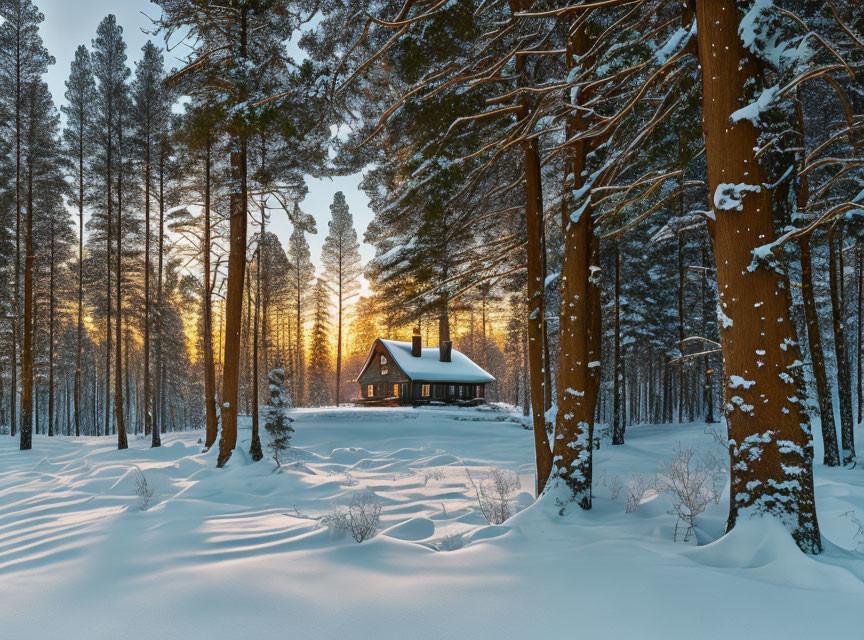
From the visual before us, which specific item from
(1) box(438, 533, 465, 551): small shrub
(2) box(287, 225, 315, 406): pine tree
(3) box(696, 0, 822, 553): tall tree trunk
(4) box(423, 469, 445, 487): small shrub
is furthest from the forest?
(2) box(287, 225, 315, 406): pine tree

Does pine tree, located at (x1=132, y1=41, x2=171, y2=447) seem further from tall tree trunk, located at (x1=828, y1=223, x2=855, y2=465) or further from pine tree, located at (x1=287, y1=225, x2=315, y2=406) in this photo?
tall tree trunk, located at (x1=828, y1=223, x2=855, y2=465)

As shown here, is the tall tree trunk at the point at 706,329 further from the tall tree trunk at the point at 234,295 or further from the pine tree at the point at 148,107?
the pine tree at the point at 148,107

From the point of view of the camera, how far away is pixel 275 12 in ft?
33.0

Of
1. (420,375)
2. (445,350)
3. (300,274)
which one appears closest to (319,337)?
(300,274)

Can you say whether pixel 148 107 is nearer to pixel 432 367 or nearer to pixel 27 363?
pixel 27 363

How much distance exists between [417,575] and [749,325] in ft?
11.3

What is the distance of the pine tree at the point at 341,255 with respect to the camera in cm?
3747

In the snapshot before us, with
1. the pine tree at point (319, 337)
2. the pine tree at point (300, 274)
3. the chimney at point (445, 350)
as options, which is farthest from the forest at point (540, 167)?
the pine tree at point (319, 337)

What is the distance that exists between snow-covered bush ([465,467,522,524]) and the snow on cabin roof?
1790 cm

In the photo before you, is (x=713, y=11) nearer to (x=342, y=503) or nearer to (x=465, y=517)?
(x=465, y=517)

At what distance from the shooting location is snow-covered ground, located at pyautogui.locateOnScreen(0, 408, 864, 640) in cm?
271

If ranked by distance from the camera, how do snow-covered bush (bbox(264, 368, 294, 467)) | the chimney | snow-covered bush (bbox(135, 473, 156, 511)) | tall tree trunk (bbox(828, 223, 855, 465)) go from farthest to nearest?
the chimney, snow-covered bush (bbox(264, 368, 294, 467)), tall tree trunk (bbox(828, 223, 855, 465)), snow-covered bush (bbox(135, 473, 156, 511))

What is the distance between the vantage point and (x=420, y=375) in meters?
28.0

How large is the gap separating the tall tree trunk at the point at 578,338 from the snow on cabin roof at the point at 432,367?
2183cm
